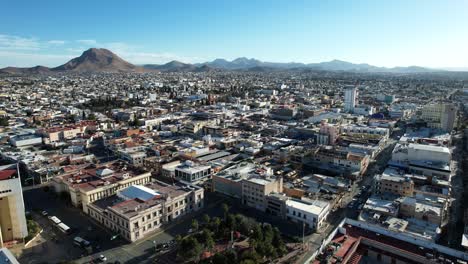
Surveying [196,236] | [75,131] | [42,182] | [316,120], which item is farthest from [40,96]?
[196,236]

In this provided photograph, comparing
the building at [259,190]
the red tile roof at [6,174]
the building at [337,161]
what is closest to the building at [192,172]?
the building at [259,190]

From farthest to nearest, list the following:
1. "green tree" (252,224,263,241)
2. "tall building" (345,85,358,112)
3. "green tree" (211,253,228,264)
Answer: "tall building" (345,85,358,112) → "green tree" (252,224,263,241) → "green tree" (211,253,228,264)

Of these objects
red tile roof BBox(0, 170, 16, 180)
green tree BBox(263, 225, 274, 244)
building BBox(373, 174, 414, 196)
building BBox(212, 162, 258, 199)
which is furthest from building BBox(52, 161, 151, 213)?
building BBox(373, 174, 414, 196)

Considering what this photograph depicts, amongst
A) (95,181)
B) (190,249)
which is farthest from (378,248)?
(95,181)

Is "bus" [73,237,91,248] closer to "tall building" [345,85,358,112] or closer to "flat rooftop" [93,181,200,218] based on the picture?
"flat rooftop" [93,181,200,218]

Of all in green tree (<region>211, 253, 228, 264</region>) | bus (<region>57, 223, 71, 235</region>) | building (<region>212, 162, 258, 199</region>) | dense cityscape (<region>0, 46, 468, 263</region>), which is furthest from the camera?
building (<region>212, 162, 258, 199</region>)

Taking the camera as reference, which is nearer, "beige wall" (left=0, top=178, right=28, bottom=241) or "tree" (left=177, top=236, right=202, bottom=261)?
"tree" (left=177, top=236, right=202, bottom=261)
